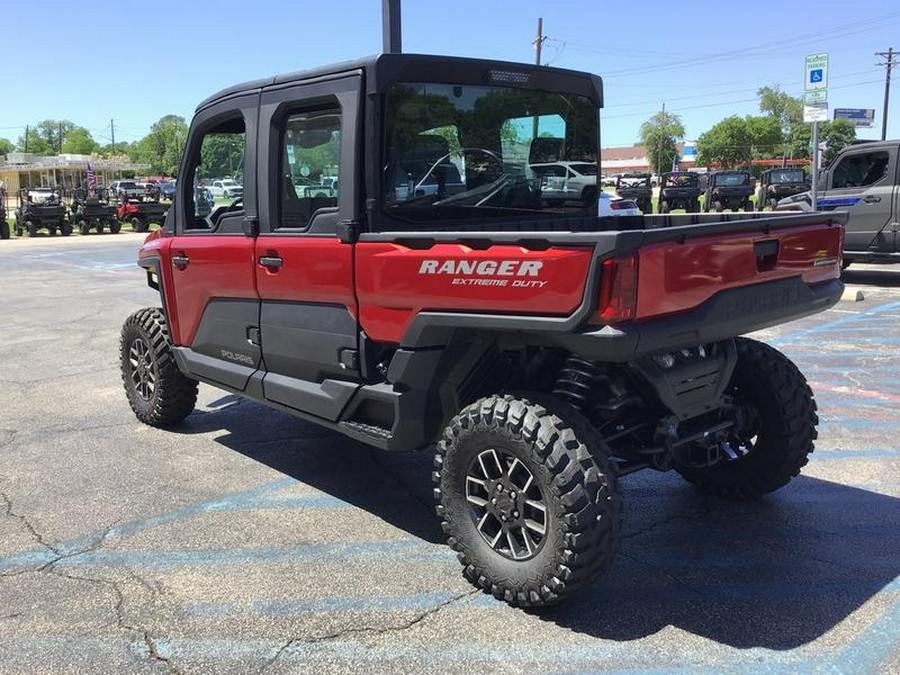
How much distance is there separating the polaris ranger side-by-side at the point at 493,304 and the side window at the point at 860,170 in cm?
943

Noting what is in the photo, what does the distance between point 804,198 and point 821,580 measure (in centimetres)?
1183

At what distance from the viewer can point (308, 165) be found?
404cm

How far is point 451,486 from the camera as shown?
343 centimetres

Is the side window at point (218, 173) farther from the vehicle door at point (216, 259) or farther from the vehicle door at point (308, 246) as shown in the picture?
the vehicle door at point (308, 246)

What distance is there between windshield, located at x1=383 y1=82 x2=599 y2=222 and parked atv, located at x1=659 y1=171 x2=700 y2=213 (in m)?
31.8

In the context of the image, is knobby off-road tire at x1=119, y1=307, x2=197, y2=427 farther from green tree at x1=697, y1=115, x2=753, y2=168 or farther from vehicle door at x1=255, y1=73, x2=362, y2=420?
green tree at x1=697, y1=115, x2=753, y2=168

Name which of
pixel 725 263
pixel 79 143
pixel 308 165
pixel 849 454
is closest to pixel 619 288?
pixel 725 263

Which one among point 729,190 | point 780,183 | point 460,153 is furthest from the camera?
point 729,190

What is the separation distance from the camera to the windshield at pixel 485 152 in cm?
375

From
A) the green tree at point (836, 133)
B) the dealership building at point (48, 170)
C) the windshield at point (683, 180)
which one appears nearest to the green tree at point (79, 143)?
the dealership building at point (48, 170)

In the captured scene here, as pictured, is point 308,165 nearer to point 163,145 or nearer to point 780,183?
point 780,183

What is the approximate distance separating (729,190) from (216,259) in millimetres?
31791

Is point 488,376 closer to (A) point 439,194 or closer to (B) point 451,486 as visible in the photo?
(B) point 451,486

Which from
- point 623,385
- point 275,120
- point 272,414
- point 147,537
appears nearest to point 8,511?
point 147,537
